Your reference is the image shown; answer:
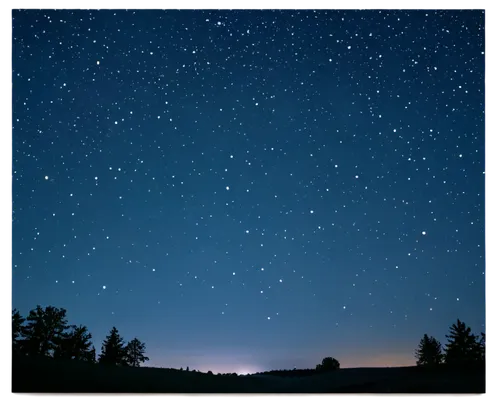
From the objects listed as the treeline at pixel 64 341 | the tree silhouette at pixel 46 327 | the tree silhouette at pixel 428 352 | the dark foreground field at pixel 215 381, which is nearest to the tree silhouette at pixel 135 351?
the treeline at pixel 64 341

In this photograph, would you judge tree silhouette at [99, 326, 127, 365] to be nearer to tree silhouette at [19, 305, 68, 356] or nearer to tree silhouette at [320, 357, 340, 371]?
tree silhouette at [19, 305, 68, 356]

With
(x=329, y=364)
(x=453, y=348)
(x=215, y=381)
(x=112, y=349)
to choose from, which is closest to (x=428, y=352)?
(x=453, y=348)

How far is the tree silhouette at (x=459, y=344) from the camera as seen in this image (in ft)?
14.9

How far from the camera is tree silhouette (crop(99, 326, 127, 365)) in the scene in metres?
5.33

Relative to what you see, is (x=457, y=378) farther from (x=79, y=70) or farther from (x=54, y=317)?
(x=54, y=317)

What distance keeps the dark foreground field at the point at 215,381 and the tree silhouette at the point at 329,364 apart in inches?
5.4

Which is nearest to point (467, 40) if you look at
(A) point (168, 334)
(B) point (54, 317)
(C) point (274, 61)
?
(C) point (274, 61)

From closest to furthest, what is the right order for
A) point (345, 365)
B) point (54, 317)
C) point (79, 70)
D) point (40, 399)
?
point (40, 399)
point (79, 70)
point (345, 365)
point (54, 317)

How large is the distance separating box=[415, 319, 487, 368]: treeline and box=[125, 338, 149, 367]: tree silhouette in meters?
2.74

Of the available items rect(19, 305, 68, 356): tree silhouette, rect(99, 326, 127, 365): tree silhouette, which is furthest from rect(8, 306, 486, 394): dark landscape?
rect(19, 305, 68, 356): tree silhouette
